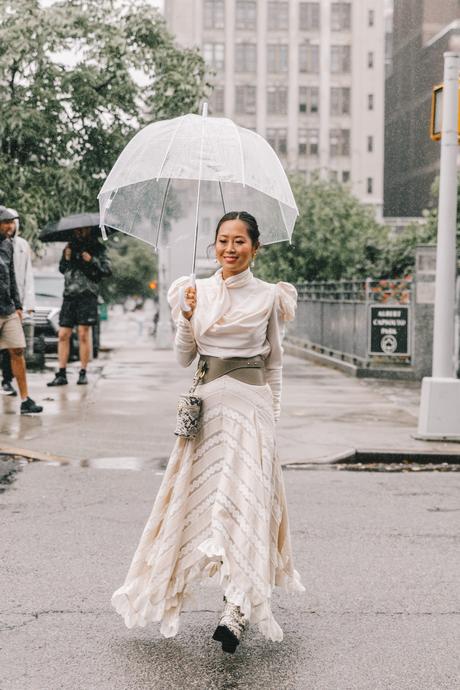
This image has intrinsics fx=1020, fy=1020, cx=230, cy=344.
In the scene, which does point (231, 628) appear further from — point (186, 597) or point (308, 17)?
point (308, 17)

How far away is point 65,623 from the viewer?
443 cm

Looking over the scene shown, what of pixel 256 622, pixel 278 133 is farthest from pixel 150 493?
pixel 278 133

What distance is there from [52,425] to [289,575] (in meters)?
5.97

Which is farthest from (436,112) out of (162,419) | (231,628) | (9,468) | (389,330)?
(231,628)

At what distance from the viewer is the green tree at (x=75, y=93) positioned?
14.0 metres

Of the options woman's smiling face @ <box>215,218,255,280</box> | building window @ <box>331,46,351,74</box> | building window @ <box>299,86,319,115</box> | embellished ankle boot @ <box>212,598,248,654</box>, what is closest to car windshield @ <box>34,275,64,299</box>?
woman's smiling face @ <box>215,218,255,280</box>

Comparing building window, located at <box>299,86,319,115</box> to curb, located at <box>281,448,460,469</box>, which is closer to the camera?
curb, located at <box>281,448,460,469</box>

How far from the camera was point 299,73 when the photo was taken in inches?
3725

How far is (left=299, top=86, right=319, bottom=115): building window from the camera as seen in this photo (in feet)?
310

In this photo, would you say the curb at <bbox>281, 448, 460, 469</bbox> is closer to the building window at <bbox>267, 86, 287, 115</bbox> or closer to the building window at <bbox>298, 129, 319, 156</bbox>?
the building window at <bbox>298, 129, 319, 156</bbox>

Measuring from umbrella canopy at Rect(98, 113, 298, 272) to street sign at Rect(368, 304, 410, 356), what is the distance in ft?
37.2

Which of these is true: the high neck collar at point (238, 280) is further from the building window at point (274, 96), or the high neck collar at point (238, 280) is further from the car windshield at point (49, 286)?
the building window at point (274, 96)

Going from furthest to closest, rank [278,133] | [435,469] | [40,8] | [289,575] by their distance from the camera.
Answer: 1. [278,133]
2. [40,8]
3. [435,469]
4. [289,575]

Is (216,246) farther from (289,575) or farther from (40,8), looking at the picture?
(40,8)
